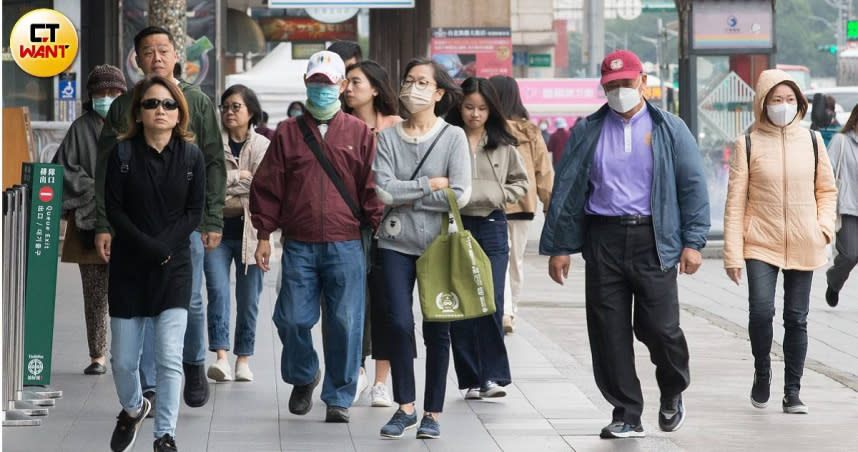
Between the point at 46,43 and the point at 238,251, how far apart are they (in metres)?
10.5

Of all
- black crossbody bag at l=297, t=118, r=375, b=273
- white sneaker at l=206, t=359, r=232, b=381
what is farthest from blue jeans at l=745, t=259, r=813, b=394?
white sneaker at l=206, t=359, r=232, b=381

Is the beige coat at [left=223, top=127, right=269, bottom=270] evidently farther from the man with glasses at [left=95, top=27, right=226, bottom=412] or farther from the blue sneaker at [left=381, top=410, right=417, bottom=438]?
the blue sneaker at [left=381, top=410, right=417, bottom=438]

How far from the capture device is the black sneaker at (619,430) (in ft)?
23.6

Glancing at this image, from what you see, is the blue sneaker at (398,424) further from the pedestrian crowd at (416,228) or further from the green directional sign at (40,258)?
the green directional sign at (40,258)

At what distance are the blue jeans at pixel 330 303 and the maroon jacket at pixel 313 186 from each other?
0.28 feet

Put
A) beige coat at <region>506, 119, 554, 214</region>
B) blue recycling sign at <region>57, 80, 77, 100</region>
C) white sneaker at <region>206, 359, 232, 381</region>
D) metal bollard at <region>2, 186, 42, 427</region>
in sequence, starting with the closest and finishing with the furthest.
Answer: metal bollard at <region>2, 186, 42, 427</region> < white sneaker at <region>206, 359, 232, 381</region> < beige coat at <region>506, 119, 554, 214</region> < blue recycling sign at <region>57, 80, 77, 100</region>

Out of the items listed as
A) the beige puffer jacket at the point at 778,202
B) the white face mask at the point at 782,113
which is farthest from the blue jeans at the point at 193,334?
the white face mask at the point at 782,113

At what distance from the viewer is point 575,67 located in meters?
132

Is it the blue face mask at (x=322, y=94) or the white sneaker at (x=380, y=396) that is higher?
the blue face mask at (x=322, y=94)

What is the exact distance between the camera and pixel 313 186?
24.2 feet

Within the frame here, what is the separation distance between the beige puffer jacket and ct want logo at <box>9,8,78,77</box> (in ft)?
38.5

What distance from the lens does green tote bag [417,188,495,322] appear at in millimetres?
7191

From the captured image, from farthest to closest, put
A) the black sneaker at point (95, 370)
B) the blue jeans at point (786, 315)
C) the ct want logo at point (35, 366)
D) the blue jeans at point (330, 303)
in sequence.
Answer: the black sneaker at point (95, 370) → the blue jeans at point (786, 315) → the ct want logo at point (35, 366) → the blue jeans at point (330, 303)

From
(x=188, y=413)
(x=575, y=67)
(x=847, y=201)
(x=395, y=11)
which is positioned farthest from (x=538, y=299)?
(x=575, y=67)
